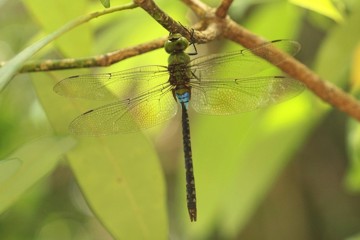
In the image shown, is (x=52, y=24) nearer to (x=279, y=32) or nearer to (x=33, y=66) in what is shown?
(x=33, y=66)

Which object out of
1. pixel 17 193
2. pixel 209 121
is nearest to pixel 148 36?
pixel 209 121

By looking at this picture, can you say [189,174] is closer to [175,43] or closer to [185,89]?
[185,89]

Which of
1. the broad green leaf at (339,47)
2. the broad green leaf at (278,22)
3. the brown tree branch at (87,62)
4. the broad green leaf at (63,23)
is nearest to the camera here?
the brown tree branch at (87,62)

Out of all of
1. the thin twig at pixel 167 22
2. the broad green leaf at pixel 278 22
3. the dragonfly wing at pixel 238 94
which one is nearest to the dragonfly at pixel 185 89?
the dragonfly wing at pixel 238 94

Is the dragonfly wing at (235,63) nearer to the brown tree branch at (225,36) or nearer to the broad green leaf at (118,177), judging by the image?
the brown tree branch at (225,36)

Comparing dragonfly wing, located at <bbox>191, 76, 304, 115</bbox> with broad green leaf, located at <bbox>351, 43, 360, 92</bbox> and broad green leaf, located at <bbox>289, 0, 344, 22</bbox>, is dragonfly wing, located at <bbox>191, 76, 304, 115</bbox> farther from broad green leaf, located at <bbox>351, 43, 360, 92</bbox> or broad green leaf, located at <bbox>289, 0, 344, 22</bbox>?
broad green leaf, located at <bbox>351, 43, 360, 92</bbox>

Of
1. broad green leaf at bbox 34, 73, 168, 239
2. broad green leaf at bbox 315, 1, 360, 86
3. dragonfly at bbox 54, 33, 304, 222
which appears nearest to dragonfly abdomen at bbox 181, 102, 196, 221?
dragonfly at bbox 54, 33, 304, 222
